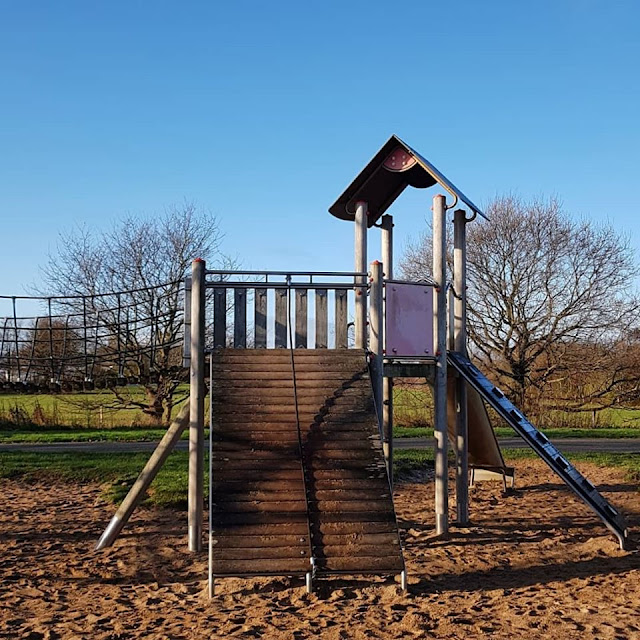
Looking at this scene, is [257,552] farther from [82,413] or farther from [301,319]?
[82,413]

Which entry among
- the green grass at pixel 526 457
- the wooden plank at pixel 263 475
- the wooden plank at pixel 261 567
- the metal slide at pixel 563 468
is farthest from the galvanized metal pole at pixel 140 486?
the green grass at pixel 526 457

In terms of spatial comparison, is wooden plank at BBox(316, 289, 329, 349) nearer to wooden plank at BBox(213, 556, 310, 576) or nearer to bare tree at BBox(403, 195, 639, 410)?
wooden plank at BBox(213, 556, 310, 576)

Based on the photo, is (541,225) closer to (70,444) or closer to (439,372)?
(70,444)

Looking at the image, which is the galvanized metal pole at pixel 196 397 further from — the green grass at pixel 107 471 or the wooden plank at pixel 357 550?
the green grass at pixel 107 471

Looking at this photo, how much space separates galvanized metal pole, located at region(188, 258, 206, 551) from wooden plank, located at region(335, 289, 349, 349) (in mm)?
1687

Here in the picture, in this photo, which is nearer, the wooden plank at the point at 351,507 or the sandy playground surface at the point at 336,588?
the sandy playground surface at the point at 336,588

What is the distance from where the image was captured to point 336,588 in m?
7.25

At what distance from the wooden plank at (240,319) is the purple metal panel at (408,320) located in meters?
1.74

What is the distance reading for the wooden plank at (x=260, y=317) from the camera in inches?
380

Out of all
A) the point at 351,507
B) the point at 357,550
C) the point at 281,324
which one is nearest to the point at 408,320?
the point at 281,324

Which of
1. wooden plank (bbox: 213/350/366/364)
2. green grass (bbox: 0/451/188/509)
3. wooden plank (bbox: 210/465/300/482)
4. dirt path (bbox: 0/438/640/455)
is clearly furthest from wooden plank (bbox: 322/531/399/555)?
dirt path (bbox: 0/438/640/455)

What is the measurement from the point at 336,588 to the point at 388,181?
582 centimetres

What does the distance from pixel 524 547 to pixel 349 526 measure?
114 inches

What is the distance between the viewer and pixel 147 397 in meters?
28.7
